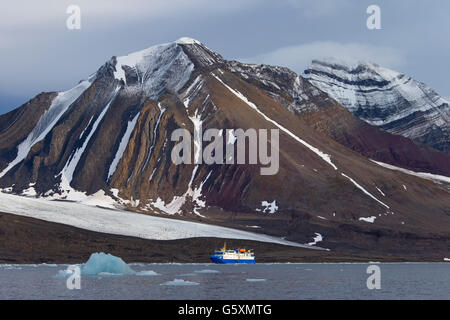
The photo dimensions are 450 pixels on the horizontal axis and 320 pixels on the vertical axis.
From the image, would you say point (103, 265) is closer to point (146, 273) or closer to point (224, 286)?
point (146, 273)

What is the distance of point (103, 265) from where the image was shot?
152375 millimetres

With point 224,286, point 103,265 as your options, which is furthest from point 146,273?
point 224,286

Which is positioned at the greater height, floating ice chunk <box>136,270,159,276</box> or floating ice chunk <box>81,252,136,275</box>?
floating ice chunk <box>81,252,136,275</box>

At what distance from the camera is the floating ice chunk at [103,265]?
495 ft

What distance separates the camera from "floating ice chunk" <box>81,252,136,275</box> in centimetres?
15100

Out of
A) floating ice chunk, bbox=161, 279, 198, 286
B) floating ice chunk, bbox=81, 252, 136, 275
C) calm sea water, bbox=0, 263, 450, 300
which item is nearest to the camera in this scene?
calm sea water, bbox=0, 263, 450, 300

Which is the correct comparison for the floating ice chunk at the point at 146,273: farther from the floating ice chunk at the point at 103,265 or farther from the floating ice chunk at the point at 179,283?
the floating ice chunk at the point at 179,283

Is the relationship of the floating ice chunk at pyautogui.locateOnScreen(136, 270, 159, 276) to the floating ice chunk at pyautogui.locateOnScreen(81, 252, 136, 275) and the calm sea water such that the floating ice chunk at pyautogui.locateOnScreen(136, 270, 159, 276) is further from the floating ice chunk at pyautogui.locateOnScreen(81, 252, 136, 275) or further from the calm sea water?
the floating ice chunk at pyautogui.locateOnScreen(81, 252, 136, 275)

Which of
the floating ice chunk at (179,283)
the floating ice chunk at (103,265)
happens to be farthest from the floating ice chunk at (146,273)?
the floating ice chunk at (179,283)

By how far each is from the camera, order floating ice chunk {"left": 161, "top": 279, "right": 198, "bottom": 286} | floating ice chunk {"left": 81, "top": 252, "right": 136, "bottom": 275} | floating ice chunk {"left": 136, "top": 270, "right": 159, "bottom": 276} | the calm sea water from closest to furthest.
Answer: the calm sea water < floating ice chunk {"left": 161, "top": 279, "right": 198, "bottom": 286} < floating ice chunk {"left": 136, "top": 270, "right": 159, "bottom": 276} < floating ice chunk {"left": 81, "top": 252, "right": 136, "bottom": 275}

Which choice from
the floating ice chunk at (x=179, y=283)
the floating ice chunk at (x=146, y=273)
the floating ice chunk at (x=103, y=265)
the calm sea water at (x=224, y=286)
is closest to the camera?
the calm sea water at (x=224, y=286)

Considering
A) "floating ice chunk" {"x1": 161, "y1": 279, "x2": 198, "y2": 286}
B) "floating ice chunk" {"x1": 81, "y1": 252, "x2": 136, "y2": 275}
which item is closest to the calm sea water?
"floating ice chunk" {"x1": 161, "y1": 279, "x2": 198, "y2": 286}

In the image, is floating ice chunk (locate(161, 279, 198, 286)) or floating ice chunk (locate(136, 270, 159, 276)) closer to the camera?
floating ice chunk (locate(161, 279, 198, 286))
